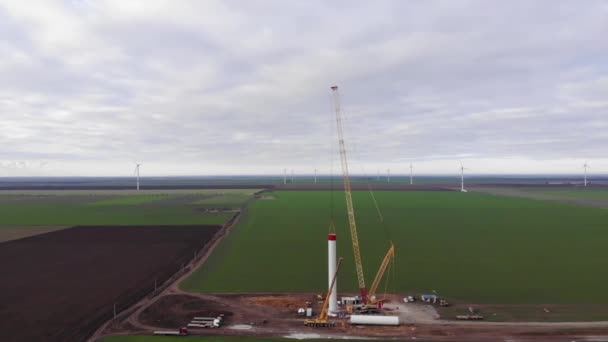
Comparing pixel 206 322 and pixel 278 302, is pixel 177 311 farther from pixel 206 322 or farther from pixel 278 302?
pixel 278 302

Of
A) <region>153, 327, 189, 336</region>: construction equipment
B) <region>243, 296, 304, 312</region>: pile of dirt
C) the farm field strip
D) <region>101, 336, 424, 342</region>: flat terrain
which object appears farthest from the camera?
the farm field strip

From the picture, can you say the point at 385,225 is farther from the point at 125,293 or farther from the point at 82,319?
the point at 82,319

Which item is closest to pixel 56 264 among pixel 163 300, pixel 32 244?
pixel 32 244

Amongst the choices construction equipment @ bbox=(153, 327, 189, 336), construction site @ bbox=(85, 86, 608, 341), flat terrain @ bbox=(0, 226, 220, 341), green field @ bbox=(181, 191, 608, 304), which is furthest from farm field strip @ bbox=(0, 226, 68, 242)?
construction equipment @ bbox=(153, 327, 189, 336)

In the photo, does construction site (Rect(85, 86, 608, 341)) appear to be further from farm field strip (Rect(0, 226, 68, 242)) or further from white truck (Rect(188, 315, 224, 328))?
farm field strip (Rect(0, 226, 68, 242))

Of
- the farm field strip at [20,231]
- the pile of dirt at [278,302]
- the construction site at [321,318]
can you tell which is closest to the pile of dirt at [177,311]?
the construction site at [321,318]

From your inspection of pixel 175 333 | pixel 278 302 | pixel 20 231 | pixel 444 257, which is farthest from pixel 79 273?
pixel 444 257
